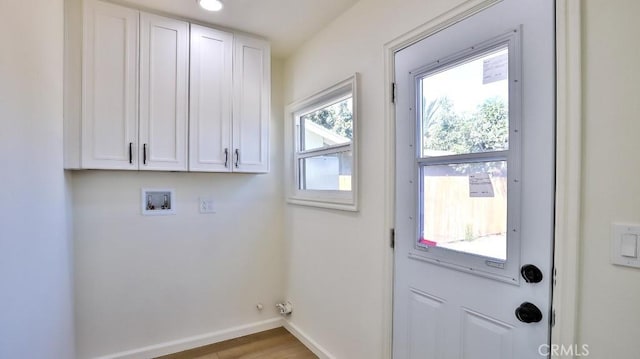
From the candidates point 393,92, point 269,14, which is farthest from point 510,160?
point 269,14

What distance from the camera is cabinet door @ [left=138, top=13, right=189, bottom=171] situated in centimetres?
219

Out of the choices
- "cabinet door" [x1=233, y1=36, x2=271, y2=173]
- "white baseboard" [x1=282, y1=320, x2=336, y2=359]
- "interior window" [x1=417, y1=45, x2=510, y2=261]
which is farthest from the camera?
"cabinet door" [x1=233, y1=36, x2=271, y2=173]

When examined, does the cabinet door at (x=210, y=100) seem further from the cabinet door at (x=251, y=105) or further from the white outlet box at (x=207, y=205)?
the white outlet box at (x=207, y=205)

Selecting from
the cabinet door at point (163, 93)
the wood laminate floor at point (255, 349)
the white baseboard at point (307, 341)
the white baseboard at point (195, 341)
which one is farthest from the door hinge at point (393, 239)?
the white baseboard at point (195, 341)

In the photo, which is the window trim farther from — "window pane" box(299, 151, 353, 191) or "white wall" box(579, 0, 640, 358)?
"window pane" box(299, 151, 353, 191)

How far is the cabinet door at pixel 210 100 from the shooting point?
235 centimetres

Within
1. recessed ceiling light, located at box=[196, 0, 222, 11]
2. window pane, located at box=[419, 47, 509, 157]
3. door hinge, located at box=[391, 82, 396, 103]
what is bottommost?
window pane, located at box=[419, 47, 509, 157]

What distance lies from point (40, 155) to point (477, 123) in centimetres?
201

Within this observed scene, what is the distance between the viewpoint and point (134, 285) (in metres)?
2.36

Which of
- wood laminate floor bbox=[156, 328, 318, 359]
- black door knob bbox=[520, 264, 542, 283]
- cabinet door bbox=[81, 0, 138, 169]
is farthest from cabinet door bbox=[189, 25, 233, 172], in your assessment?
black door knob bbox=[520, 264, 542, 283]

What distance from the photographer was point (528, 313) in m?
1.12

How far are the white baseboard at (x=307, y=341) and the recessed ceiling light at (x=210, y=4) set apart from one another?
259cm

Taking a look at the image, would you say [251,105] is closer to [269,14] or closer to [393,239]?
[269,14]

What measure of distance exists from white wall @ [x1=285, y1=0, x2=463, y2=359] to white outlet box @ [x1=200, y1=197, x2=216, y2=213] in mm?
748
